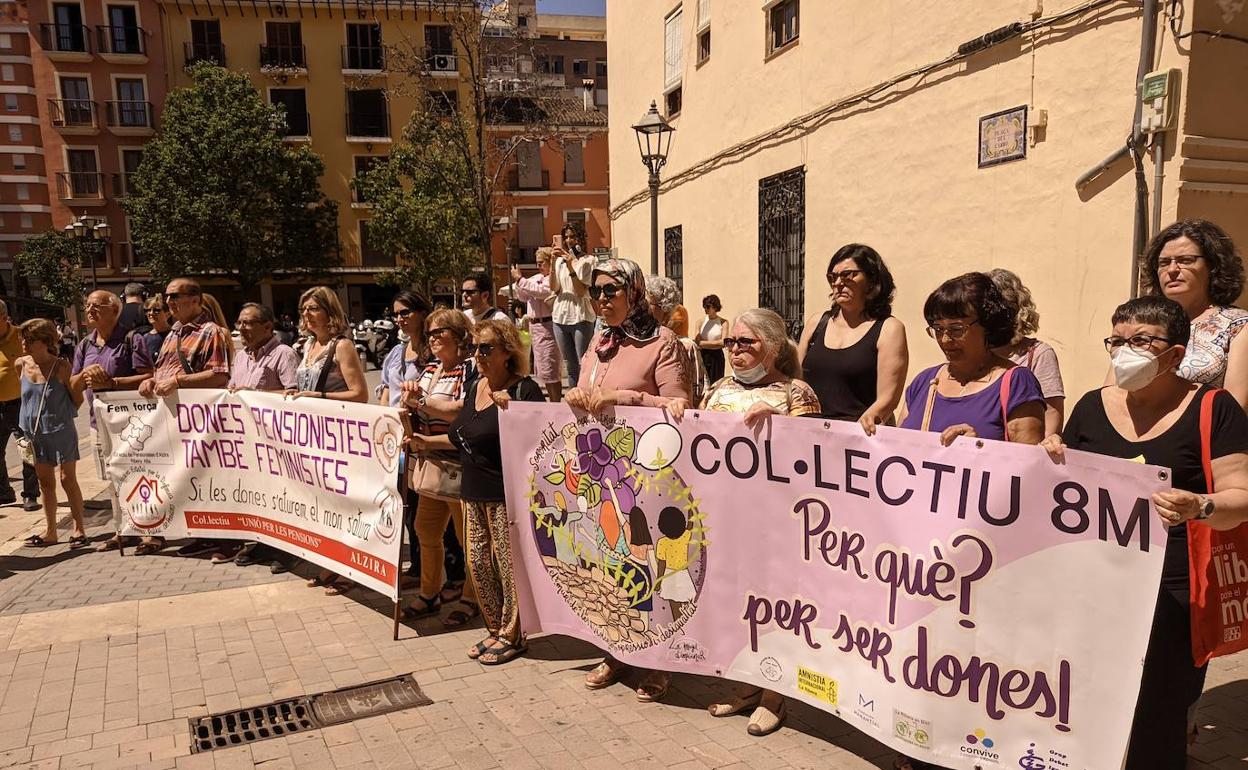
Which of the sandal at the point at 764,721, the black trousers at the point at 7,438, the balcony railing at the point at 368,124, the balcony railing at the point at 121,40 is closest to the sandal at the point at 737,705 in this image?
the sandal at the point at 764,721

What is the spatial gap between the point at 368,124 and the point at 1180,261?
1545 inches

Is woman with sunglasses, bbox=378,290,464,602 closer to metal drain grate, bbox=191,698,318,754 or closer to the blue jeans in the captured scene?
metal drain grate, bbox=191,698,318,754

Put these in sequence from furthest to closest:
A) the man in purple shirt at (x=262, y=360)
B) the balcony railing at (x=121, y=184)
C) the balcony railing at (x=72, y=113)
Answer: the balcony railing at (x=121, y=184) < the balcony railing at (x=72, y=113) < the man in purple shirt at (x=262, y=360)

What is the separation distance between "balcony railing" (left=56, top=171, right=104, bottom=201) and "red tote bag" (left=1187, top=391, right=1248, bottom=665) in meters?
44.7

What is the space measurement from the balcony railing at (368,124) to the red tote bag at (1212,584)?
129 feet

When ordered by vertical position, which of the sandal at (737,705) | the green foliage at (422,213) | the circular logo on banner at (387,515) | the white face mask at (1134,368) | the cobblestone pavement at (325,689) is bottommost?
the cobblestone pavement at (325,689)

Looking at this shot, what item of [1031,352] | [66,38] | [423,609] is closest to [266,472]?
[423,609]

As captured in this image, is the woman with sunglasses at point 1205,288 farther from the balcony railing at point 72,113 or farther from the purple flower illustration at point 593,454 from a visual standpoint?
the balcony railing at point 72,113

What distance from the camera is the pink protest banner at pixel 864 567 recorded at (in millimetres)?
2396

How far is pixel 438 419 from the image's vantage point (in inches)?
171

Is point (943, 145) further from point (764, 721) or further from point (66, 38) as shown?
point (66, 38)

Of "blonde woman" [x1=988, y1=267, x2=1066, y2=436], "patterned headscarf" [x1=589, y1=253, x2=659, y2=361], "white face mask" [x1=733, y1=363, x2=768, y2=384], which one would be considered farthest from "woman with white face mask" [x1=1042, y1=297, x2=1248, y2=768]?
"patterned headscarf" [x1=589, y1=253, x2=659, y2=361]

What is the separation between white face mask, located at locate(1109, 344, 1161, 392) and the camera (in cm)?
238

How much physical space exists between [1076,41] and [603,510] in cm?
493
